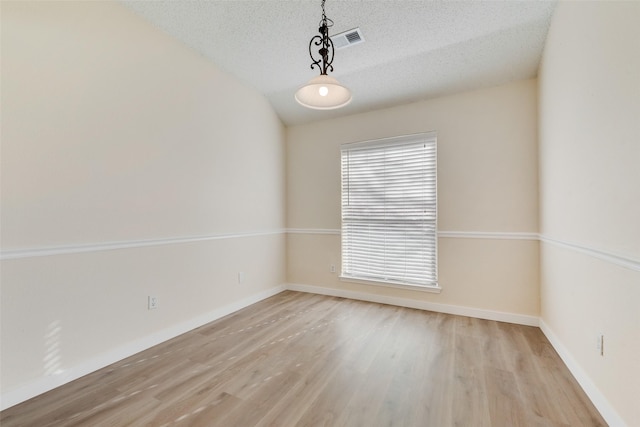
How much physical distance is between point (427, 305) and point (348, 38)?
2954 mm

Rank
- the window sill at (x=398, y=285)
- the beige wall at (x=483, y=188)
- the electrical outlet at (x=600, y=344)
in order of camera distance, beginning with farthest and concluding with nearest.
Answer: the window sill at (x=398, y=285)
the beige wall at (x=483, y=188)
the electrical outlet at (x=600, y=344)

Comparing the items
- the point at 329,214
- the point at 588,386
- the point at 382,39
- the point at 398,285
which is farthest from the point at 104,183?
the point at 588,386

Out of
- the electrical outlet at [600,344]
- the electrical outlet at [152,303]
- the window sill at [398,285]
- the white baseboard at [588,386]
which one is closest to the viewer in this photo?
the white baseboard at [588,386]

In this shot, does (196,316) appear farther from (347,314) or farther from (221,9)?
(221,9)

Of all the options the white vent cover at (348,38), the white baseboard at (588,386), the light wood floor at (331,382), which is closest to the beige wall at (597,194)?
the white baseboard at (588,386)

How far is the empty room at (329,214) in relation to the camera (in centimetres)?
158

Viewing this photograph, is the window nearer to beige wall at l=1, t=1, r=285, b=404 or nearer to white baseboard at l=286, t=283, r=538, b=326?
white baseboard at l=286, t=283, r=538, b=326

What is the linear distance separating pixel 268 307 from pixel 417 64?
10.4 feet

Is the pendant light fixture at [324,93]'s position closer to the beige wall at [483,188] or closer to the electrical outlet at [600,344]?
the beige wall at [483,188]

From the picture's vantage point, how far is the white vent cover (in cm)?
243

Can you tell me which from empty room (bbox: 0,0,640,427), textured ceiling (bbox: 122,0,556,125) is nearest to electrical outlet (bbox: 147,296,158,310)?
empty room (bbox: 0,0,640,427)

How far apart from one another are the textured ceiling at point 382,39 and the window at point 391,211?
2.11 ft

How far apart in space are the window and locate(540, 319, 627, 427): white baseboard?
45.6 inches

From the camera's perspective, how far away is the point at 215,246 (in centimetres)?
299
